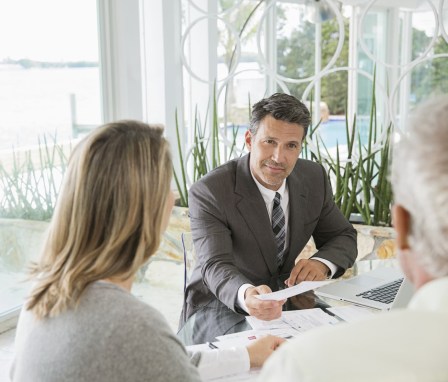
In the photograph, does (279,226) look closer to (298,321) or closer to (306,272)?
(306,272)

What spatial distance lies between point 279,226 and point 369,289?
46cm

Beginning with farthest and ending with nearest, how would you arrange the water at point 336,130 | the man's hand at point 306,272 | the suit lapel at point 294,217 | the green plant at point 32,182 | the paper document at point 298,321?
the water at point 336,130
the green plant at point 32,182
the suit lapel at point 294,217
the man's hand at point 306,272
the paper document at point 298,321

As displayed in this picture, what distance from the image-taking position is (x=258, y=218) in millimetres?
2332

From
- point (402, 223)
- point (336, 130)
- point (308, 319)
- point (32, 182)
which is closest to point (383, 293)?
point (308, 319)

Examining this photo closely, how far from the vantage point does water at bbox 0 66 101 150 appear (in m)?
3.45

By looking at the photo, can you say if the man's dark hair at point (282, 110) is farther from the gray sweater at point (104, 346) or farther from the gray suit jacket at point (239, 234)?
the gray sweater at point (104, 346)

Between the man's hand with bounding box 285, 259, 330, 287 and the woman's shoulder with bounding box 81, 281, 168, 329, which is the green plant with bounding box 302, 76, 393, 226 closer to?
the man's hand with bounding box 285, 259, 330, 287

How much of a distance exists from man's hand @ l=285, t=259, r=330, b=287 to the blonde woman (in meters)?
0.95

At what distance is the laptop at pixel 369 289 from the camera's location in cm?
198

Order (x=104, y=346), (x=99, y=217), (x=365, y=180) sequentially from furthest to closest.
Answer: (x=365, y=180)
(x=99, y=217)
(x=104, y=346)

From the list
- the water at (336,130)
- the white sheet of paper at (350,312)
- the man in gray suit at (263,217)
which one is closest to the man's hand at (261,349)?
the white sheet of paper at (350,312)

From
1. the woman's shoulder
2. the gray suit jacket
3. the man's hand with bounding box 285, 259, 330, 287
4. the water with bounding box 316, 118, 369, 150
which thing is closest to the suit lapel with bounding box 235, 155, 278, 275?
the gray suit jacket

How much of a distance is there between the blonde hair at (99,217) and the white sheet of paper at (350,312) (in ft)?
2.56

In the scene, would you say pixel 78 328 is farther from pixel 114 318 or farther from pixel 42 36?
pixel 42 36
